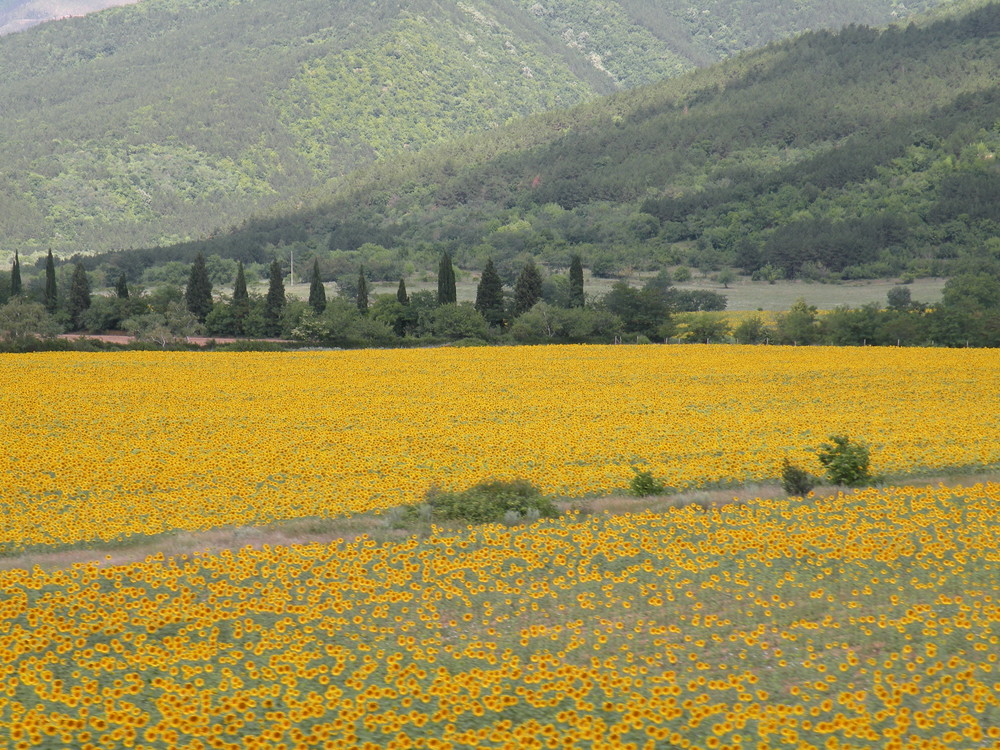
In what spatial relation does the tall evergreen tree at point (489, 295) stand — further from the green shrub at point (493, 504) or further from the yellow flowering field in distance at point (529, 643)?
the yellow flowering field in distance at point (529, 643)

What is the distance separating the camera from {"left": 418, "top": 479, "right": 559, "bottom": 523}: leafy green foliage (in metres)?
19.1

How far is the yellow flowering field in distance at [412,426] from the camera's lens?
864 inches

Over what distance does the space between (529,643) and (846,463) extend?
40.7 ft

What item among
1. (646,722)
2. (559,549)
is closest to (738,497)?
(559,549)

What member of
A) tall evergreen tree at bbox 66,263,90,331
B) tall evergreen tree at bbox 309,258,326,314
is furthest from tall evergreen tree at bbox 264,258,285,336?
tall evergreen tree at bbox 66,263,90,331

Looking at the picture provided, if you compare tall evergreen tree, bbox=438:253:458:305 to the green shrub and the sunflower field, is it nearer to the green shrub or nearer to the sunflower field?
the sunflower field

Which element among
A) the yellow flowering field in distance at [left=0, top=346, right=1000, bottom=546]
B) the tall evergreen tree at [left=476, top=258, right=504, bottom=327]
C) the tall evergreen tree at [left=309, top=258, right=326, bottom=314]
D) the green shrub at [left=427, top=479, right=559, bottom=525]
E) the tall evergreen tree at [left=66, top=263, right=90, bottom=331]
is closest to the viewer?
the green shrub at [left=427, top=479, right=559, bottom=525]

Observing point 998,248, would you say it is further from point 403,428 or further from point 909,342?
point 403,428

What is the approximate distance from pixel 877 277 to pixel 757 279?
17785 millimetres

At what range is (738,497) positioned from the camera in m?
20.8

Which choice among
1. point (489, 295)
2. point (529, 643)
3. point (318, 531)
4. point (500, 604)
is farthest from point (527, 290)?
point (529, 643)

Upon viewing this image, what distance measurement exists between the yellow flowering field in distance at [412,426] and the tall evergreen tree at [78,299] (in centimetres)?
3889

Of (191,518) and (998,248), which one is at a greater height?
(998,248)

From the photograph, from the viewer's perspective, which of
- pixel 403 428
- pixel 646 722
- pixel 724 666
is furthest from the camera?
pixel 403 428
